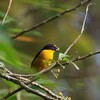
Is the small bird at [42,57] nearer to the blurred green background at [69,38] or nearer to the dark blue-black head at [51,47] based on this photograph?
the dark blue-black head at [51,47]

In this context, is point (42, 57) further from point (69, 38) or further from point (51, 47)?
point (69, 38)

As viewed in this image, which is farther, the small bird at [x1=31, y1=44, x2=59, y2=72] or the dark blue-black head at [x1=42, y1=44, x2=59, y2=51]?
the dark blue-black head at [x1=42, y1=44, x2=59, y2=51]

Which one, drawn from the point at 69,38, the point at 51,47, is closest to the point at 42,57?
the point at 51,47

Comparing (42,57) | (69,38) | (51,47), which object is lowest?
(42,57)

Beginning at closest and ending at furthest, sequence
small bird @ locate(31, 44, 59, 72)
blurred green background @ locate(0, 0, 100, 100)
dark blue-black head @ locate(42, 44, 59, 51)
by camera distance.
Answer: small bird @ locate(31, 44, 59, 72) → dark blue-black head @ locate(42, 44, 59, 51) → blurred green background @ locate(0, 0, 100, 100)

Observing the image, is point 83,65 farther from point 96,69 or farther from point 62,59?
point 62,59

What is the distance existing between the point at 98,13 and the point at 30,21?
1.53 metres

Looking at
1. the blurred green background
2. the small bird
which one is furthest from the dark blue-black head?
the blurred green background

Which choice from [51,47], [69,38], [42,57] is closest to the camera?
[42,57]

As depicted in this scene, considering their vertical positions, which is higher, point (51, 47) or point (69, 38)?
point (69, 38)

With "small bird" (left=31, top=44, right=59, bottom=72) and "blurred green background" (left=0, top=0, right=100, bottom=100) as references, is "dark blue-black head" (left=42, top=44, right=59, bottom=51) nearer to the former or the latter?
"small bird" (left=31, top=44, right=59, bottom=72)

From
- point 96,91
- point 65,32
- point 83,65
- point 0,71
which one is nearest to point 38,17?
point 65,32

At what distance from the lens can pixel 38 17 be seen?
593 cm

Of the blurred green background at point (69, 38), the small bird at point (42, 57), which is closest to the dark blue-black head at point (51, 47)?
the small bird at point (42, 57)
